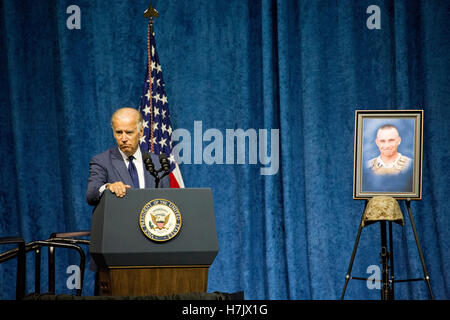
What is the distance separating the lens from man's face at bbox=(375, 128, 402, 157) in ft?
14.1

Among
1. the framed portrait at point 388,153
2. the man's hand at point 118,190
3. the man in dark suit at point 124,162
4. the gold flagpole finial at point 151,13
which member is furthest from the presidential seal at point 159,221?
the gold flagpole finial at point 151,13

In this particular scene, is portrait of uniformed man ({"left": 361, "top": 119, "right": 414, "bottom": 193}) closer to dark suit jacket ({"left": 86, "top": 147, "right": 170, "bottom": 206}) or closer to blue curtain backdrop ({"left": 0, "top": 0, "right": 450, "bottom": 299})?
blue curtain backdrop ({"left": 0, "top": 0, "right": 450, "bottom": 299})

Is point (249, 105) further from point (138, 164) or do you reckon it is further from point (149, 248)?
point (149, 248)

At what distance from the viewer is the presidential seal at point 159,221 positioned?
245cm

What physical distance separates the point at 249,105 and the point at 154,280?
9.17 feet

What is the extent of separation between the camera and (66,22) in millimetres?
4914

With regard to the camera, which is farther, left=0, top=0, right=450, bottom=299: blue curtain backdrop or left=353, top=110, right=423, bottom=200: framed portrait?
left=0, top=0, right=450, bottom=299: blue curtain backdrop

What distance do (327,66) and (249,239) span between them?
173 centimetres

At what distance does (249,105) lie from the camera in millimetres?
5004

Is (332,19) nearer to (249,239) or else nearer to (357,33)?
(357,33)

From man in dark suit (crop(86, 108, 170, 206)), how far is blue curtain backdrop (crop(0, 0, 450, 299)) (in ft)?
5.18

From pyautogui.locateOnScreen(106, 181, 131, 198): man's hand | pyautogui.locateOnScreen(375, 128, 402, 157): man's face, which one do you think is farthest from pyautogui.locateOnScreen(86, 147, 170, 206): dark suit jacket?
pyautogui.locateOnScreen(375, 128, 402, 157): man's face

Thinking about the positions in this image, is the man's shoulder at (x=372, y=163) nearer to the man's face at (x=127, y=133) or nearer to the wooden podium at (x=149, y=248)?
the man's face at (x=127, y=133)

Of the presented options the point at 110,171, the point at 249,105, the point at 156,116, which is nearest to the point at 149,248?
the point at 110,171
